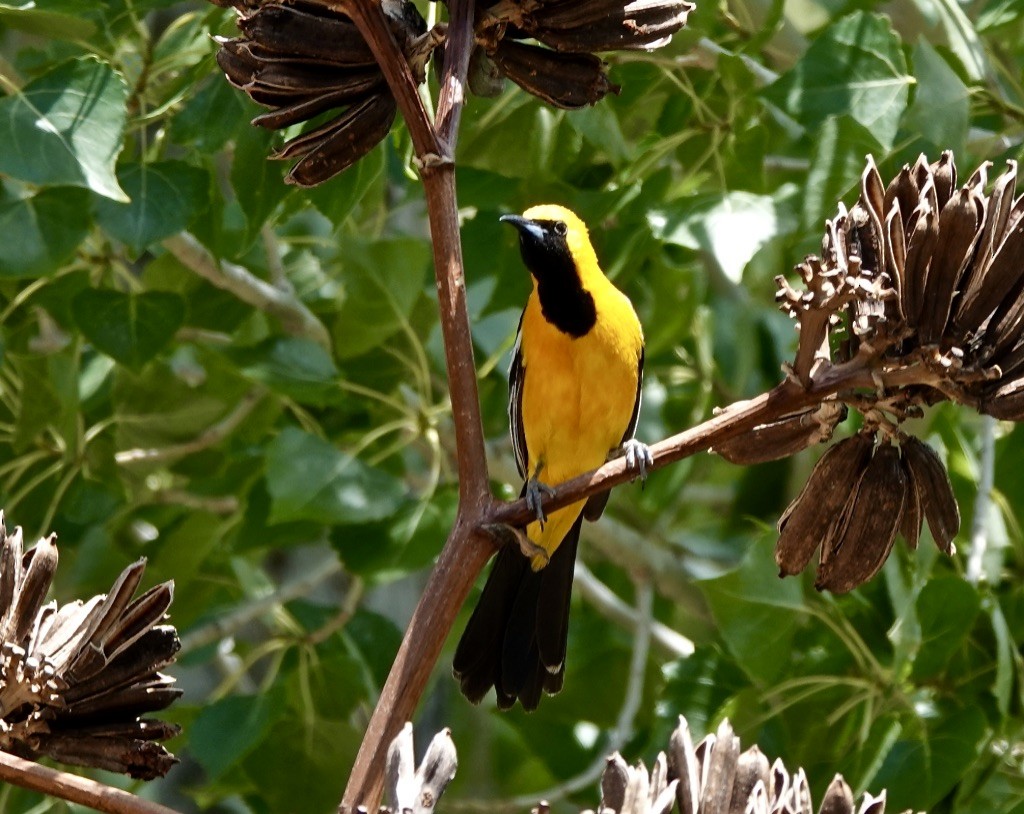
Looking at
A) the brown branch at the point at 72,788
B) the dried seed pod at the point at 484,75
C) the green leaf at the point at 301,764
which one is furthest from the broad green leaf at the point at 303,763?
the brown branch at the point at 72,788

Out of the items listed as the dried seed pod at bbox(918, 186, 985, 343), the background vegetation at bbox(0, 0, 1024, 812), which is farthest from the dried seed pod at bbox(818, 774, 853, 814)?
the background vegetation at bbox(0, 0, 1024, 812)

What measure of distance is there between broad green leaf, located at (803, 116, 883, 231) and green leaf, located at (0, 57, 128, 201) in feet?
3.98

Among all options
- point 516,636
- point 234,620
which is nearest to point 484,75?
point 516,636

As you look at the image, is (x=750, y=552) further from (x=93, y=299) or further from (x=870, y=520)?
(x=870, y=520)

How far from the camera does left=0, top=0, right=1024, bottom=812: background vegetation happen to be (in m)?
2.63

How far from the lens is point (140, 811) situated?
2.95ft

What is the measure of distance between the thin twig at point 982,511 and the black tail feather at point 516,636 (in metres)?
0.83

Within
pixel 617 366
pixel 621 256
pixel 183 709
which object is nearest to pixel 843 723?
pixel 617 366

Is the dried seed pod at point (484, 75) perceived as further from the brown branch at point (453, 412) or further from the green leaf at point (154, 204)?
the green leaf at point (154, 204)

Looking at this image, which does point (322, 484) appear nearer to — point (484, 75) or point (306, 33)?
point (484, 75)

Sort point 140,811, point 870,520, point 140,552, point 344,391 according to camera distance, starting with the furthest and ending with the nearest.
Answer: point 140,552, point 344,391, point 870,520, point 140,811

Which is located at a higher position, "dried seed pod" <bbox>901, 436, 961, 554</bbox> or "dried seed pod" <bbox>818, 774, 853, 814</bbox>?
"dried seed pod" <bbox>901, 436, 961, 554</bbox>

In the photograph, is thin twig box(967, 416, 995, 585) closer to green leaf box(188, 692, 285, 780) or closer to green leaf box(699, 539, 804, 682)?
green leaf box(699, 539, 804, 682)

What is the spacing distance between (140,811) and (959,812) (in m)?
2.25
